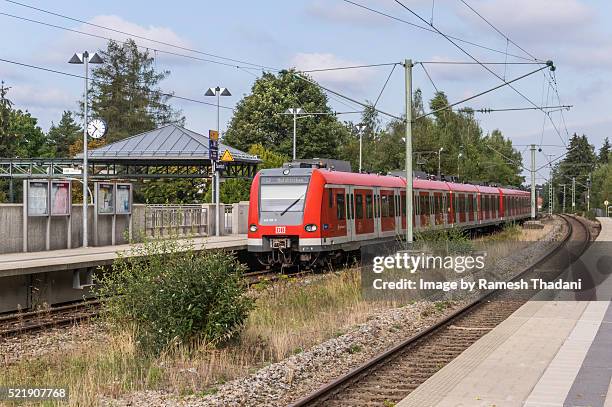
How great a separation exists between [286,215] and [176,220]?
8002 millimetres

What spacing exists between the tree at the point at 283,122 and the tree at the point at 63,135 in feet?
145

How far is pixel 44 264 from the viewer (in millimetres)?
17234

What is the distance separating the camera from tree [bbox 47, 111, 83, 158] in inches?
4505

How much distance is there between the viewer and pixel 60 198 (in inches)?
902

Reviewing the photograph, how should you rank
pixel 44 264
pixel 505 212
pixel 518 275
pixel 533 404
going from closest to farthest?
pixel 533 404 < pixel 44 264 < pixel 518 275 < pixel 505 212

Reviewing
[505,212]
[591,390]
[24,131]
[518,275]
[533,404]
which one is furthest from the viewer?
[24,131]

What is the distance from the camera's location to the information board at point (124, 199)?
25875 millimetres

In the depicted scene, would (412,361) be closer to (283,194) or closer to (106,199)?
(283,194)

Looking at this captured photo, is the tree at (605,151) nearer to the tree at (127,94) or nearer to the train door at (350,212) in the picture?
the tree at (127,94)

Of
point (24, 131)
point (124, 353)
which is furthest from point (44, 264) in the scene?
point (24, 131)

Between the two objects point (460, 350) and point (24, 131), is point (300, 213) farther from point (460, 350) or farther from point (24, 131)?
point (24, 131)

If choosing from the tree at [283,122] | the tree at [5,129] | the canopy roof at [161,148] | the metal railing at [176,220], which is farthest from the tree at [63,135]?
the metal railing at [176,220]

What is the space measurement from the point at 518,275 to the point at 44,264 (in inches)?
484

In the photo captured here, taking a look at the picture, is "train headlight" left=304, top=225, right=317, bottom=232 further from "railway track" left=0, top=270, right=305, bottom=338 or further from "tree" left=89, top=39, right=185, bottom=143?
"tree" left=89, top=39, right=185, bottom=143
